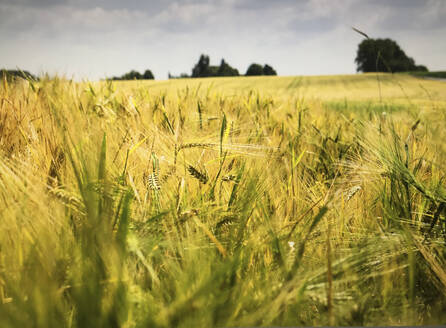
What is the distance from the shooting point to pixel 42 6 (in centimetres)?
88

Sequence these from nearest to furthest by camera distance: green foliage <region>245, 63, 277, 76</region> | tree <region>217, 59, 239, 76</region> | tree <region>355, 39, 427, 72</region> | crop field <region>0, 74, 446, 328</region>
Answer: crop field <region>0, 74, 446, 328</region> → tree <region>355, 39, 427, 72</region> → green foliage <region>245, 63, 277, 76</region> → tree <region>217, 59, 239, 76</region>

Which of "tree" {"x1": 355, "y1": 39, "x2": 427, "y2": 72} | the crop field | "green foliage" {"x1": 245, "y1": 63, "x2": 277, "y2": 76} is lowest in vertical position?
the crop field

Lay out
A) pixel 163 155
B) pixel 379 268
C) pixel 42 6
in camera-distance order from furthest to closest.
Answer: pixel 42 6, pixel 163 155, pixel 379 268

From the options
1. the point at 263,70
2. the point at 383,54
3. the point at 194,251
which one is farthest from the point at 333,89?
the point at 194,251

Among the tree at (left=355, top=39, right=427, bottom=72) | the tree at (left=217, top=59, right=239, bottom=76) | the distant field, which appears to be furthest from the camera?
the tree at (left=217, top=59, right=239, bottom=76)

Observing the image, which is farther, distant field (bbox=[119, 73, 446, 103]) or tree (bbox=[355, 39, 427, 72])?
distant field (bbox=[119, 73, 446, 103])

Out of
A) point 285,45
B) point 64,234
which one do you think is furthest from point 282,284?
point 285,45

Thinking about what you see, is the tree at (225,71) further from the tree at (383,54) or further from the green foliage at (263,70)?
the tree at (383,54)

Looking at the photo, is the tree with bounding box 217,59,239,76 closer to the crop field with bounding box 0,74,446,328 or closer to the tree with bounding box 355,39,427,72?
the tree with bounding box 355,39,427,72

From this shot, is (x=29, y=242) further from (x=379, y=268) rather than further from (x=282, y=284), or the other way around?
(x=379, y=268)

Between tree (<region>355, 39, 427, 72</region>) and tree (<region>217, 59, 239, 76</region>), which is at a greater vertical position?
tree (<region>217, 59, 239, 76</region>)

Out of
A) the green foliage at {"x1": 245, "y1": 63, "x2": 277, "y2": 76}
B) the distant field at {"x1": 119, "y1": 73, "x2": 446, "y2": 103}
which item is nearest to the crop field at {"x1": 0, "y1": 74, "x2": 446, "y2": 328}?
the distant field at {"x1": 119, "y1": 73, "x2": 446, "y2": 103}

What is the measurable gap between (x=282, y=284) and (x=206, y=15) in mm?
875

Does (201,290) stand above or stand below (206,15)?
below
